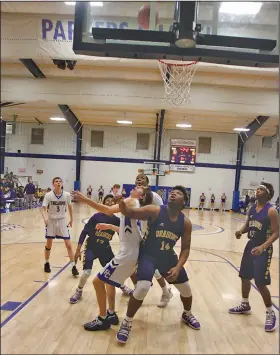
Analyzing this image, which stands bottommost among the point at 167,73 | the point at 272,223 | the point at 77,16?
the point at 272,223

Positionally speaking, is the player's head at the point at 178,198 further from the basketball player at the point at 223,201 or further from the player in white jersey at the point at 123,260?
the basketball player at the point at 223,201

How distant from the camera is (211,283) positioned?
5.57m

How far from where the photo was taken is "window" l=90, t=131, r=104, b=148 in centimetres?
2148

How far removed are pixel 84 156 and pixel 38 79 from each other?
33.6 ft

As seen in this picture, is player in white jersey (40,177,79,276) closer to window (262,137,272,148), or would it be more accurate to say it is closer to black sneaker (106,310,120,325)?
black sneaker (106,310,120,325)

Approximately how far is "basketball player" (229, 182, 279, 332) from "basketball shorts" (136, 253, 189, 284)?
2.98ft

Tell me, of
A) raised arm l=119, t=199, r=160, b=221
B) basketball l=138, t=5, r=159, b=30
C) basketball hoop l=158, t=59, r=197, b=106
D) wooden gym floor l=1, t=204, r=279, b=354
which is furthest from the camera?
basketball hoop l=158, t=59, r=197, b=106

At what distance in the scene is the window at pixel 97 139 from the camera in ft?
70.5

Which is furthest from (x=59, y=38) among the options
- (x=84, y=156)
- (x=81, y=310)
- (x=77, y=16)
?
(x=84, y=156)

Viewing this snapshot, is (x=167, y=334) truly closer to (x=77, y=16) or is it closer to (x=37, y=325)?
(x=37, y=325)

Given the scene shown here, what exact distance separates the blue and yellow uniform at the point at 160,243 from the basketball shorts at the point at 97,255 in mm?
1028

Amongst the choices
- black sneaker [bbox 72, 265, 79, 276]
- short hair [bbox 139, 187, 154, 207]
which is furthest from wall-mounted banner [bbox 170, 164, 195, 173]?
short hair [bbox 139, 187, 154, 207]

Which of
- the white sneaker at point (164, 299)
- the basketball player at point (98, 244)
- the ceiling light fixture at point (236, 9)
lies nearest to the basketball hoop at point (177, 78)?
the ceiling light fixture at point (236, 9)

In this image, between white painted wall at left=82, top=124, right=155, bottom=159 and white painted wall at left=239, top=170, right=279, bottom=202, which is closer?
white painted wall at left=82, top=124, right=155, bottom=159
